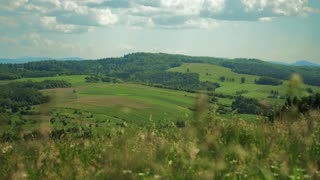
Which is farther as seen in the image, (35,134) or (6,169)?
(35,134)

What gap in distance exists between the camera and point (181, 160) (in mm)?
5121

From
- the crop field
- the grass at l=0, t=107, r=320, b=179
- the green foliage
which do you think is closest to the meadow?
the grass at l=0, t=107, r=320, b=179

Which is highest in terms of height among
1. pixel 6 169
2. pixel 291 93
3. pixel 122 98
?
pixel 291 93

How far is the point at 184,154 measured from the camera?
5301mm

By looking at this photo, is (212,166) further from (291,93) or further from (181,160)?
(291,93)

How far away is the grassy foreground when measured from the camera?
4.71 m

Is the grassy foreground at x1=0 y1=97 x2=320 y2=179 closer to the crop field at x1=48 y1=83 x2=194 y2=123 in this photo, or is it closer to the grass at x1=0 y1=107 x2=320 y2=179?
the grass at x1=0 y1=107 x2=320 y2=179

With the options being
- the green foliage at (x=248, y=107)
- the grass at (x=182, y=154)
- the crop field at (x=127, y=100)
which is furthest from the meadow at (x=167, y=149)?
the crop field at (x=127, y=100)

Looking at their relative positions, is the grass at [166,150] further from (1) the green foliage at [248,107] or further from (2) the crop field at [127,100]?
(2) the crop field at [127,100]

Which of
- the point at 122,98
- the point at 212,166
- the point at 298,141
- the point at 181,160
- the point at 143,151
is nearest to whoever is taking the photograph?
the point at 212,166

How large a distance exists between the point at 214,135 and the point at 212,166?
68.1 inches

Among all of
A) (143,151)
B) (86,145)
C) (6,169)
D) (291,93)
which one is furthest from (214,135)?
(6,169)

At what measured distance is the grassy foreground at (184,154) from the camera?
471 centimetres

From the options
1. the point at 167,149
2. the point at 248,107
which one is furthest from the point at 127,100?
the point at 167,149
